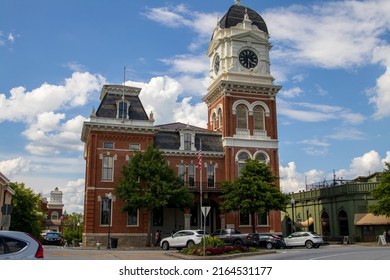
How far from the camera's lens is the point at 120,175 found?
42625 mm

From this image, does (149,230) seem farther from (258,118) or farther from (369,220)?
(369,220)

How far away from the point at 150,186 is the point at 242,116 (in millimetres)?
15103

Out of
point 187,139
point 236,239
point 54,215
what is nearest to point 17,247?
point 236,239

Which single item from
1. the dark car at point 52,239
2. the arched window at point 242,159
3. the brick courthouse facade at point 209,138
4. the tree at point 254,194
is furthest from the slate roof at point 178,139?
the dark car at point 52,239

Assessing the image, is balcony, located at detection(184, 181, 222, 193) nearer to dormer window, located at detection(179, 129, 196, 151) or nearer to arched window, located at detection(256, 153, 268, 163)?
dormer window, located at detection(179, 129, 196, 151)

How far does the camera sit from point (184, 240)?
31.8 metres

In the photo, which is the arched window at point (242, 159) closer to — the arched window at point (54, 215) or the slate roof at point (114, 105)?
the slate roof at point (114, 105)

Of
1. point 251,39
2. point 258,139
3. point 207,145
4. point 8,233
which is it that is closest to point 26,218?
point 207,145

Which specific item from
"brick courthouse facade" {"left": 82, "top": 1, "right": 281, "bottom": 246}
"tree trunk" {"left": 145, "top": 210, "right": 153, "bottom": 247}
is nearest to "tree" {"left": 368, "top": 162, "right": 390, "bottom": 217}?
"brick courthouse facade" {"left": 82, "top": 1, "right": 281, "bottom": 246}

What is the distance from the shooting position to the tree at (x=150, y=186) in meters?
38.4

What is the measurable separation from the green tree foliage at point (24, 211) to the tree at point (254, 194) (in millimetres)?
30183

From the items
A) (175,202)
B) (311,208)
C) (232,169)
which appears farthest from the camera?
(311,208)

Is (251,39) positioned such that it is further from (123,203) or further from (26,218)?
(26,218)

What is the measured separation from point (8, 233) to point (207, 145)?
3688 centimetres
